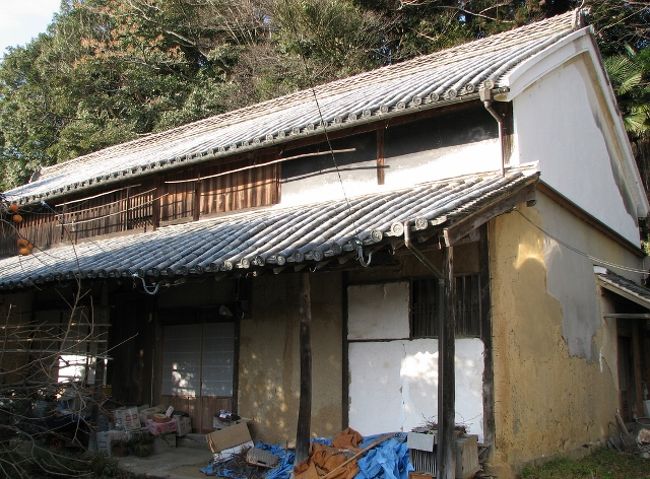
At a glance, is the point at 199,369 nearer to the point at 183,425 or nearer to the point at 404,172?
the point at 183,425

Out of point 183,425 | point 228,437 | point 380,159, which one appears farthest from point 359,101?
point 183,425

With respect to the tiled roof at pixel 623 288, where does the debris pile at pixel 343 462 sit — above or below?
below

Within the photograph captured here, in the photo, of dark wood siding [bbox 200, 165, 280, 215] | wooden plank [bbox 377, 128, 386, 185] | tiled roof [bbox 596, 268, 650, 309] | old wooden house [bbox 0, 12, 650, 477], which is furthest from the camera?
dark wood siding [bbox 200, 165, 280, 215]

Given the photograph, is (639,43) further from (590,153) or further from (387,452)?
(387,452)

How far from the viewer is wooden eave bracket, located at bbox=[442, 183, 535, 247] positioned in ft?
20.7

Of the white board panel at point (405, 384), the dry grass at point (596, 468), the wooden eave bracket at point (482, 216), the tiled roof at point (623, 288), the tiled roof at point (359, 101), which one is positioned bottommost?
the dry grass at point (596, 468)

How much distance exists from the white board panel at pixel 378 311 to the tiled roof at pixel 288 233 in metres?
1.21

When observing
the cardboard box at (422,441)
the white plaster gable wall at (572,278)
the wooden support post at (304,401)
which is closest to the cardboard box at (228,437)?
the wooden support post at (304,401)

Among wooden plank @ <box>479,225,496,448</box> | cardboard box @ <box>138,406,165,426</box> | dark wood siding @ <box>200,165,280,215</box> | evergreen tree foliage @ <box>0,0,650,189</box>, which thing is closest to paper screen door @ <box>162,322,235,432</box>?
cardboard box @ <box>138,406,165,426</box>

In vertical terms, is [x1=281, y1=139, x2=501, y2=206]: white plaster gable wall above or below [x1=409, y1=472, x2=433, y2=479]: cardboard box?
above

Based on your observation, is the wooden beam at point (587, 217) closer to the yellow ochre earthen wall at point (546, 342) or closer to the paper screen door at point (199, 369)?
the yellow ochre earthen wall at point (546, 342)

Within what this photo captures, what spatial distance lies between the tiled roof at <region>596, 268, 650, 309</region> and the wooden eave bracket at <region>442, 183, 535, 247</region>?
3450 millimetres

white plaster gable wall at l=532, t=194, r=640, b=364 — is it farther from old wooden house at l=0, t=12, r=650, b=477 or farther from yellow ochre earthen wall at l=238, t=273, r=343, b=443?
yellow ochre earthen wall at l=238, t=273, r=343, b=443

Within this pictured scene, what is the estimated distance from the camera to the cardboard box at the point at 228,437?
907cm
